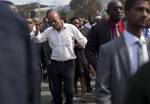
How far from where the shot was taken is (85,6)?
88250mm

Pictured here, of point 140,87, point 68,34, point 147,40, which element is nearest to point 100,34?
point 68,34

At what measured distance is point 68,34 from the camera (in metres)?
8.95

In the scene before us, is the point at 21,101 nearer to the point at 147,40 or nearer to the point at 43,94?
the point at 147,40

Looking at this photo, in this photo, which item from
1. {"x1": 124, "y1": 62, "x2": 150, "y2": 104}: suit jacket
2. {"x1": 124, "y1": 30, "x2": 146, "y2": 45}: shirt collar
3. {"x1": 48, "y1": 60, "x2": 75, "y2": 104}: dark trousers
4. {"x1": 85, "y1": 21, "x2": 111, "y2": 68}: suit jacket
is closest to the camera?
{"x1": 124, "y1": 62, "x2": 150, "y2": 104}: suit jacket

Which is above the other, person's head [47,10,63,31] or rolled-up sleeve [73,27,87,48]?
person's head [47,10,63,31]

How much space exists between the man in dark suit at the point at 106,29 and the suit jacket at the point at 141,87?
4.74m

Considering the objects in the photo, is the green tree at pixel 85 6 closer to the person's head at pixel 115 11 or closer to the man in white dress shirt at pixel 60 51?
the man in white dress shirt at pixel 60 51

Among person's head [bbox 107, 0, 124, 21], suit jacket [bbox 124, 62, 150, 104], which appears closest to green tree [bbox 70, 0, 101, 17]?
person's head [bbox 107, 0, 124, 21]

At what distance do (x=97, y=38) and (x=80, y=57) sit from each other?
12.2 ft

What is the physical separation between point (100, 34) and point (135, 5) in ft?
9.71

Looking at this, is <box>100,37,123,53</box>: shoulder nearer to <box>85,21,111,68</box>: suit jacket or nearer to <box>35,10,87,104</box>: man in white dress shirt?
<box>85,21,111,68</box>: suit jacket

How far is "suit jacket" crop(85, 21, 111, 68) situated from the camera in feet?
23.4

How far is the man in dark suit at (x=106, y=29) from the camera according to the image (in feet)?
22.8

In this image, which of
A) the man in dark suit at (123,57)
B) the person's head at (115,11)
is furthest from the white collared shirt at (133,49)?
the person's head at (115,11)
